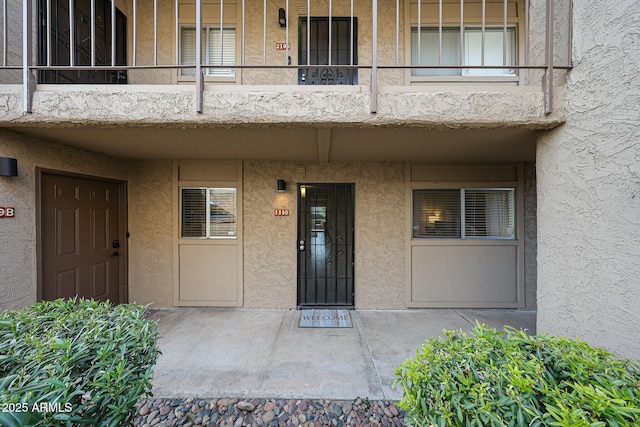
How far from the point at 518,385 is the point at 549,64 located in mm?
2763

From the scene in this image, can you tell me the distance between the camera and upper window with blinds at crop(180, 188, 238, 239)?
15.0 ft

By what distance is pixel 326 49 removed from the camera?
441 cm

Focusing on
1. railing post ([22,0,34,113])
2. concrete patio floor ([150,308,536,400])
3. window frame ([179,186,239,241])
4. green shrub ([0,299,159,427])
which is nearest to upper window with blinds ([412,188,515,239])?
concrete patio floor ([150,308,536,400])

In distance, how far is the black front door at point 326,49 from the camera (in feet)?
14.1

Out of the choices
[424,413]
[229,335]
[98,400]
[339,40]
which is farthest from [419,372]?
[339,40]

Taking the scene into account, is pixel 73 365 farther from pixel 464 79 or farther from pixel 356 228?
pixel 464 79

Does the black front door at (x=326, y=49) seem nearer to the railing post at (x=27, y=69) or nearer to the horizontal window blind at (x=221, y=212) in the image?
the horizontal window blind at (x=221, y=212)

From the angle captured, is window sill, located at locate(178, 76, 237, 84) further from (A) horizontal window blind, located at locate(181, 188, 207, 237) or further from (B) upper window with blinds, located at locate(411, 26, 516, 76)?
(B) upper window with blinds, located at locate(411, 26, 516, 76)

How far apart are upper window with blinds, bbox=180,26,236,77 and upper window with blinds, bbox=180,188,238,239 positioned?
2090 mm

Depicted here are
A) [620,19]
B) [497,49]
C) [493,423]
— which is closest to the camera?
[493,423]

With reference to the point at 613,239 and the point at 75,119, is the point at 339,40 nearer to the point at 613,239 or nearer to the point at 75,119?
the point at 75,119

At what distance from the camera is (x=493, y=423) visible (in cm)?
110

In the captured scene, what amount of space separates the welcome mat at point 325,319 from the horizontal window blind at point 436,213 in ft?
6.23

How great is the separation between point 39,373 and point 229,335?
8.07 feet
